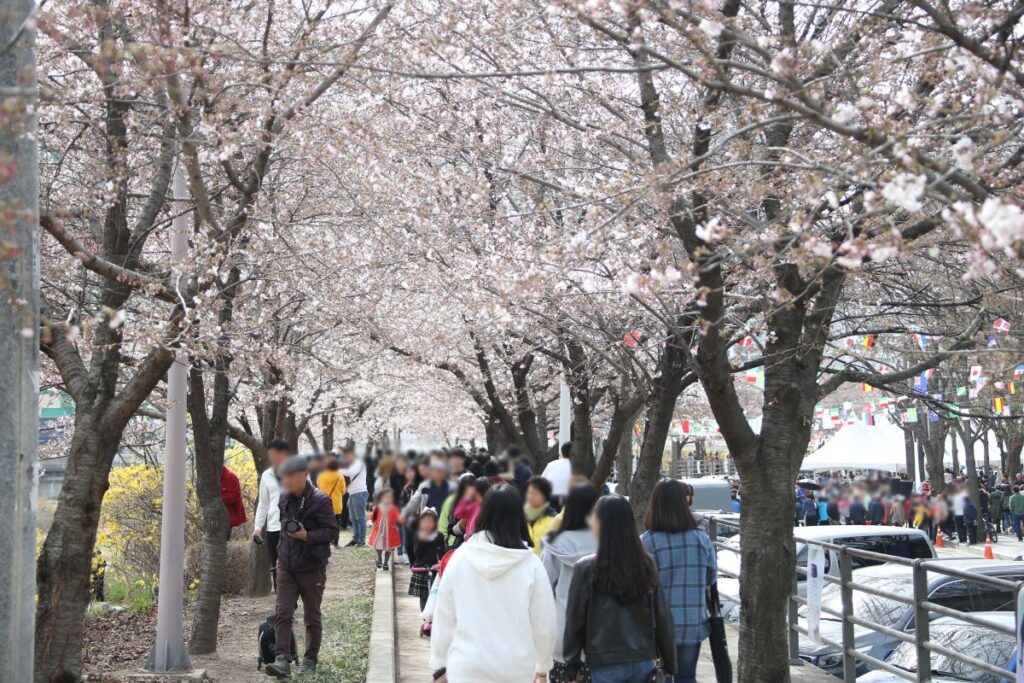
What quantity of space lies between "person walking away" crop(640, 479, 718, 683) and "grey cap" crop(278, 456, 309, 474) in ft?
9.63

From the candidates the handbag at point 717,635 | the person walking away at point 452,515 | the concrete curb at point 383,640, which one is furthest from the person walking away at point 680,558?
the person walking away at point 452,515

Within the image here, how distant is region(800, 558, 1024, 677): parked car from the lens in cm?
949

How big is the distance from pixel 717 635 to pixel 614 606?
2287 mm

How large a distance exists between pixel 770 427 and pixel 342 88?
4.95m

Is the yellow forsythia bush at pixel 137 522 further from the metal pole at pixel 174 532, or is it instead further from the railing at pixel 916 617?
the railing at pixel 916 617

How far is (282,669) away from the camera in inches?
346

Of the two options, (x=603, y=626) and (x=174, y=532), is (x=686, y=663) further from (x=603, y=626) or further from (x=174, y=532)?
(x=174, y=532)

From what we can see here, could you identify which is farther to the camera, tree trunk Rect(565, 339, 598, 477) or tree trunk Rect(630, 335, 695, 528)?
tree trunk Rect(565, 339, 598, 477)

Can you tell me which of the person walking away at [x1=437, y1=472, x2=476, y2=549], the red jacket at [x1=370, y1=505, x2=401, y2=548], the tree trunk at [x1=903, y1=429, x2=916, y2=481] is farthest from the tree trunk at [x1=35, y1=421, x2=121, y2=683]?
the tree trunk at [x1=903, y1=429, x2=916, y2=481]

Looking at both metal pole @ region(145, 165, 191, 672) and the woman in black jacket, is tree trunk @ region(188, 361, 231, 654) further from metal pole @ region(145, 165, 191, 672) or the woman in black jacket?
the woman in black jacket

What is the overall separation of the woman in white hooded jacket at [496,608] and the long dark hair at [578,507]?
1157 millimetres

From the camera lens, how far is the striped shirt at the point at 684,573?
279 inches

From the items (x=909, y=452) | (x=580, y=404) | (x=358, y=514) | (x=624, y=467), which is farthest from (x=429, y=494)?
(x=909, y=452)

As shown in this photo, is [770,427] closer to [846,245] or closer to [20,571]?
[846,245]
